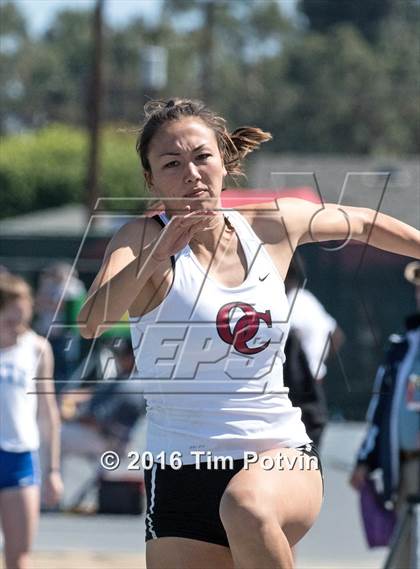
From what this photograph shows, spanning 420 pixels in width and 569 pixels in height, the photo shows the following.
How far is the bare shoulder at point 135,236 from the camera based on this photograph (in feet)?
10.5

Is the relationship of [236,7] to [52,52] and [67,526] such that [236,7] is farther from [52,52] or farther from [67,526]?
[67,526]

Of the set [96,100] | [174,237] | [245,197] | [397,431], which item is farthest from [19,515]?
[96,100]

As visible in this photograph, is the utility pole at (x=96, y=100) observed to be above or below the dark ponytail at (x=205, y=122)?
below

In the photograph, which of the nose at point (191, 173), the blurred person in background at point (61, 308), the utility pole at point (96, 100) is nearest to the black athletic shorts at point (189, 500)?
the nose at point (191, 173)

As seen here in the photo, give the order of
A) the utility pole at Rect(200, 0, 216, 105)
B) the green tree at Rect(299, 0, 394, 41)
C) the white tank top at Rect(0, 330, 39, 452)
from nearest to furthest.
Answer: the white tank top at Rect(0, 330, 39, 452)
the utility pole at Rect(200, 0, 216, 105)
the green tree at Rect(299, 0, 394, 41)

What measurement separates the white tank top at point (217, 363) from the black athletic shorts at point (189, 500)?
5 centimetres

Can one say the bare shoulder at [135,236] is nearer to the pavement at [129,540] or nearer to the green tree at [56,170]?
the pavement at [129,540]

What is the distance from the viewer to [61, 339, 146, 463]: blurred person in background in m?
10.0

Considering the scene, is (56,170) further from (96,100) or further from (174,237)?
(174,237)

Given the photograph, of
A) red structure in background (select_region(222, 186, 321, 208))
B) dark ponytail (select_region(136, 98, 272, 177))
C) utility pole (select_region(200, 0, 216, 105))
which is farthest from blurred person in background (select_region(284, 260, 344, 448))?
utility pole (select_region(200, 0, 216, 105))

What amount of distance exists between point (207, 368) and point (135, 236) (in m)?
0.38

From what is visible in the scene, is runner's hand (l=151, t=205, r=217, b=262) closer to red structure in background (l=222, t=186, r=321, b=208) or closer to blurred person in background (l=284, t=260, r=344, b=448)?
red structure in background (l=222, t=186, r=321, b=208)

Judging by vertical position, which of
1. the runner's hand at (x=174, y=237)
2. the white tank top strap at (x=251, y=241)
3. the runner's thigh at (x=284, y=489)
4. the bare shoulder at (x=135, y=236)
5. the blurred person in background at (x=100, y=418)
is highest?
the runner's hand at (x=174, y=237)

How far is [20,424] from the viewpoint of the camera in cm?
599
